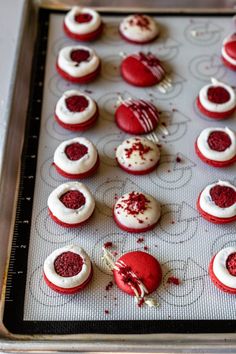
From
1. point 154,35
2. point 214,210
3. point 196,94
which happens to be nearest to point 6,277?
point 214,210

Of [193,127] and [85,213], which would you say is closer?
[85,213]

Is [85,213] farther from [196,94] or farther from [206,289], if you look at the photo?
[196,94]

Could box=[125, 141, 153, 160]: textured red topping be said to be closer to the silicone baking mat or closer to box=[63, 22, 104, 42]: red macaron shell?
the silicone baking mat

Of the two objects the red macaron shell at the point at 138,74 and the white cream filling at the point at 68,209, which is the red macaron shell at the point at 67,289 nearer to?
the white cream filling at the point at 68,209

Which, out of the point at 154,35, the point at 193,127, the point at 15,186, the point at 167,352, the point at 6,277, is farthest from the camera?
the point at 154,35

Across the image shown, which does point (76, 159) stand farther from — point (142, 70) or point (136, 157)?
point (142, 70)

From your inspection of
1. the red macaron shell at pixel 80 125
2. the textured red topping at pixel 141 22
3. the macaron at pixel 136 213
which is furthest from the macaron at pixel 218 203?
the textured red topping at pixel 141 22

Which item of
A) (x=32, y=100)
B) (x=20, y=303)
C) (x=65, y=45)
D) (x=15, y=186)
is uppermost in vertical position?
(x=65, y=45)
